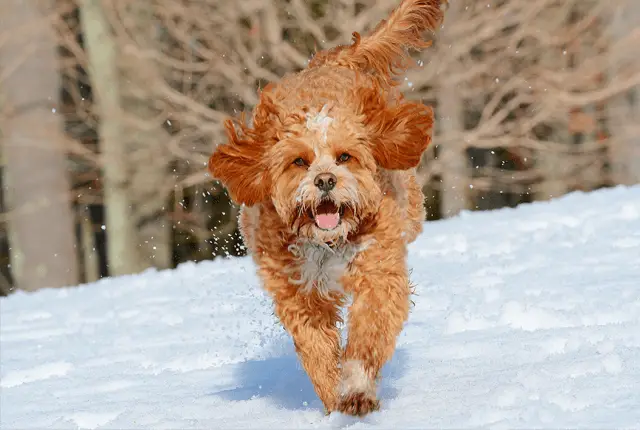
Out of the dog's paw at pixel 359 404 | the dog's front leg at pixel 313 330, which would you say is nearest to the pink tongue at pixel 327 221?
the dog's front leg at pixel 313 330

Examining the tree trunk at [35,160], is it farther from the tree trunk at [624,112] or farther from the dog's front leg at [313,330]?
the dog's front leg at [313,330]

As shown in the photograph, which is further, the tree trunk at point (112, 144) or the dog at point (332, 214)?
the tree trunk at point (112, 144)

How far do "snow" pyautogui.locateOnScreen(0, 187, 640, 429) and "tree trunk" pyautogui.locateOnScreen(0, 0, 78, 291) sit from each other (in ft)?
14.2

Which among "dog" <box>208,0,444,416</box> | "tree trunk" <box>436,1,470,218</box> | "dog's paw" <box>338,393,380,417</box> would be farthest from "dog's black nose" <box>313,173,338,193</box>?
"tree trunk" <box>436,1,470,218</box>

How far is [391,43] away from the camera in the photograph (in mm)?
5770

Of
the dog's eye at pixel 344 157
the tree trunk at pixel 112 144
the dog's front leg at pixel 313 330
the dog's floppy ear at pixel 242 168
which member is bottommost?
the tree trunk at pixel 112 144

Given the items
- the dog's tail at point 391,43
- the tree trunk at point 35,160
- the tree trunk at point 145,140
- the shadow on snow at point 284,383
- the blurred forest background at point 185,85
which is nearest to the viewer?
the shadow on snow at point 284,383

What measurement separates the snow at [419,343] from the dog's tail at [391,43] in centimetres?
159

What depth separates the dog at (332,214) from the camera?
4.29 meters

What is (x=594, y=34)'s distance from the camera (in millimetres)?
16766

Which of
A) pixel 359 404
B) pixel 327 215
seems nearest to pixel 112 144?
pixel 327 215

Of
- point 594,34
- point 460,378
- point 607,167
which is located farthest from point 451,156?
point 460,378

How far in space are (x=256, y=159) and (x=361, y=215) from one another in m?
0.56

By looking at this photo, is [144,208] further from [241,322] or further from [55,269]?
[241,322]
